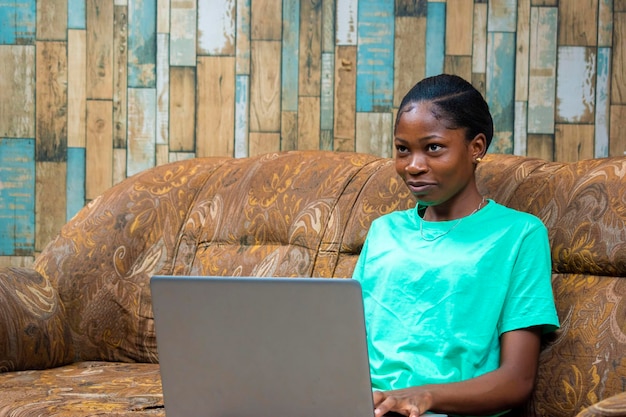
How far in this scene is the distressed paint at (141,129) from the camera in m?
3.11

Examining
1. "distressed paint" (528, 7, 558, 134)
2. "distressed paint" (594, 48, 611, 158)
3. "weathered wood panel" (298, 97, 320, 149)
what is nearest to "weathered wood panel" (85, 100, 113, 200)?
"weathered wood panel" (298, 97, 320, 149)

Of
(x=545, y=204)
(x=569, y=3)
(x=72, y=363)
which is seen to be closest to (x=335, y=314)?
(x=545, y=204)

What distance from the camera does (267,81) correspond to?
3.08 meters

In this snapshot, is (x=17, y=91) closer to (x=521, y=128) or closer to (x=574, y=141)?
(x=521, y=128)

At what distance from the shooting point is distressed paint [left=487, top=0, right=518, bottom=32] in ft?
9.87

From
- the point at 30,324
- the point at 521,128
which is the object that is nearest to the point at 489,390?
the point at 30,324

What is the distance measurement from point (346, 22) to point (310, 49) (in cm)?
16

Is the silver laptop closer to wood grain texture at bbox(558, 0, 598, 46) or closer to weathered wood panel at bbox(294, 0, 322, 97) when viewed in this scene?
weathered wood panel at bbox(294, 0, 322, 97)

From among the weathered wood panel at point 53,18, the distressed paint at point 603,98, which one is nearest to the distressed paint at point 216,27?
the weathered wood panel at point 53,18

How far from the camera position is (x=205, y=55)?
122 inches

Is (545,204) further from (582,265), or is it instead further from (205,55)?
(205,55)

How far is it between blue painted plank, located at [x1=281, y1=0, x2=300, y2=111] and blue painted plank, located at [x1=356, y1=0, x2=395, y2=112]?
0.74 feet

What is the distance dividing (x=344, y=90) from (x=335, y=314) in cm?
196

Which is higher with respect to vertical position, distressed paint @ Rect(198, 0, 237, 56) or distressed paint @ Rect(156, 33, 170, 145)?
distressed paint @ Rect(198, 0, 237, 56)
